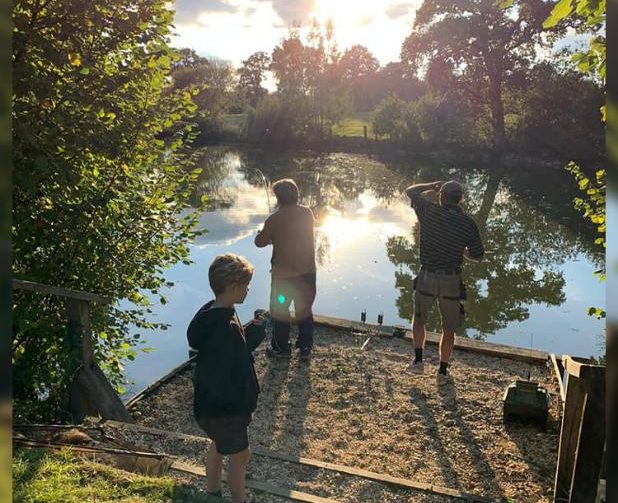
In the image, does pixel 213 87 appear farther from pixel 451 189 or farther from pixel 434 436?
pixel 434 436

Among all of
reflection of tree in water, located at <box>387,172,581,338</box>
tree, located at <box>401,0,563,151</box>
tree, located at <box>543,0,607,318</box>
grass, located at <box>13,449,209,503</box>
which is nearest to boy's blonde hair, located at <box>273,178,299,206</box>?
tree, located at <box>543,0,607,318</box>

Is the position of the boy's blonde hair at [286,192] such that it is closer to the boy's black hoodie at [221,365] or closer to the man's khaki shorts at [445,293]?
the man's khaki shorts at [445,293]

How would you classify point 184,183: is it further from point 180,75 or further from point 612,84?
point 180,75

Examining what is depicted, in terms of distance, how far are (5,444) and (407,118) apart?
36.7m

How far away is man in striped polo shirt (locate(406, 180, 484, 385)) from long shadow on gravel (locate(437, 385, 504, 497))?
51 cm

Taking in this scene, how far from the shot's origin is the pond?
9344 millimetres

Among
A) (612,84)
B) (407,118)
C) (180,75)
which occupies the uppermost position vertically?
(180,75)

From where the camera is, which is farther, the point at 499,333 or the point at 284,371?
the point at 499,333

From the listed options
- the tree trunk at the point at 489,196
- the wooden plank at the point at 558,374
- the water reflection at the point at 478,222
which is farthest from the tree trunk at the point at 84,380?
the tree trunk at the point at 489,196

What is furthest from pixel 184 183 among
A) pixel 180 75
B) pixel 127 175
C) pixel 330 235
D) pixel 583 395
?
pixel 180 75

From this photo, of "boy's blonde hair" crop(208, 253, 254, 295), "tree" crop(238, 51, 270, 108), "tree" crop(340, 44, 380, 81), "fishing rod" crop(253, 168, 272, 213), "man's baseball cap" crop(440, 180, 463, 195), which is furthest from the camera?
"tree" crop(340, 44, 380, 81)

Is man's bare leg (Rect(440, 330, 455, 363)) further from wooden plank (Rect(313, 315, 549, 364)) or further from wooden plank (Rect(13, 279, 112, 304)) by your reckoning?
wooden plank (Rect(13, 279, 112, 304))

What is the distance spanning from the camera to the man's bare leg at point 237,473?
3195 mm

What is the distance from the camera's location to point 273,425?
4.89 meters
